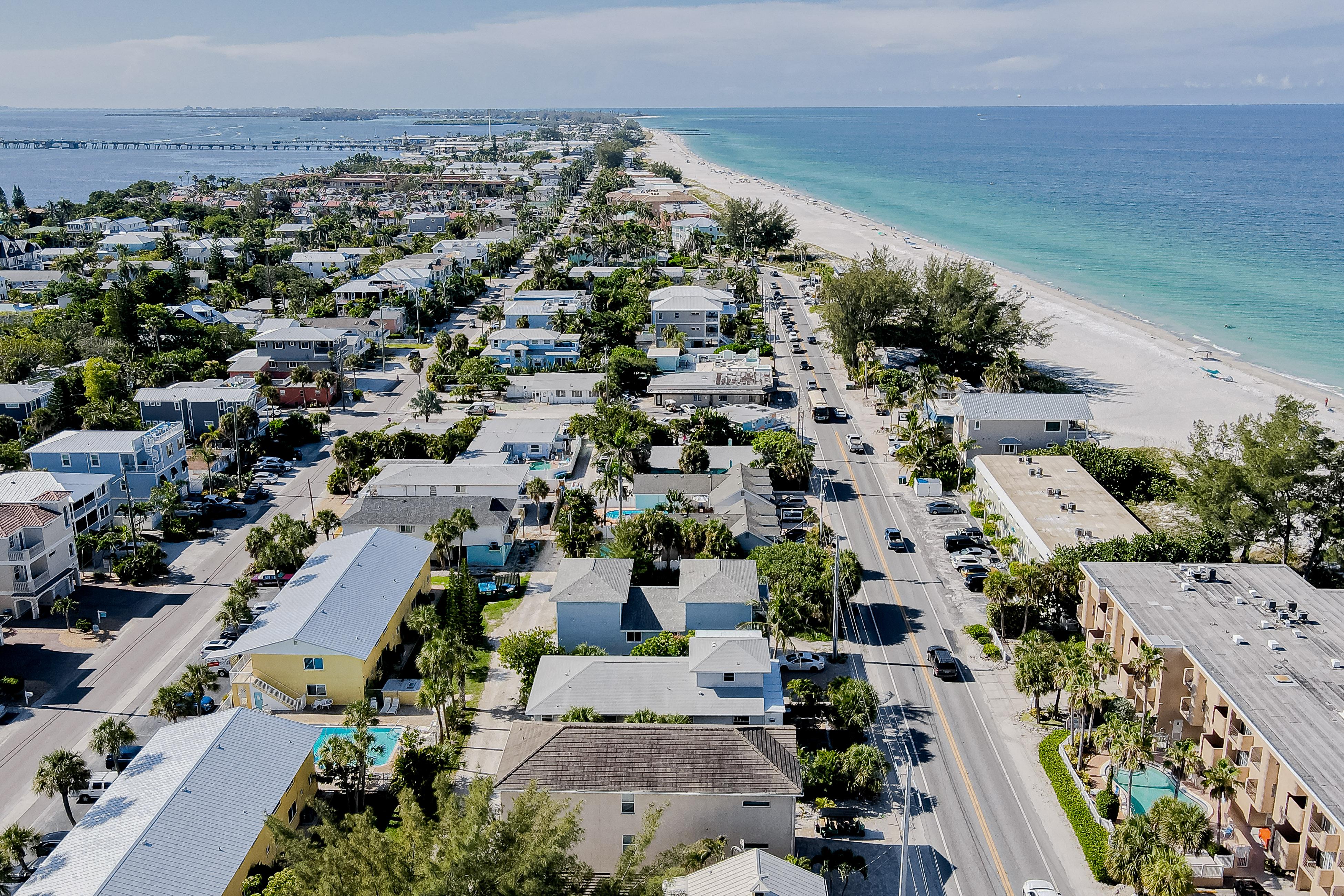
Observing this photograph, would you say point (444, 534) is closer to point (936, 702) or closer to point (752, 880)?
point (936, 702)

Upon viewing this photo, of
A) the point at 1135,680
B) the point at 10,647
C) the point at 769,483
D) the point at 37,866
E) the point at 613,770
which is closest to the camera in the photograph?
the point at 37,866

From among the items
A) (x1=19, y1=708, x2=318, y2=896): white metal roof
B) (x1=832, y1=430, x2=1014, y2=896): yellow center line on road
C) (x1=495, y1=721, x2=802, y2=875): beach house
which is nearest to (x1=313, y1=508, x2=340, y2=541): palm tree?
(x1=19, y1=708, x2=318, y2=896): white metal roof

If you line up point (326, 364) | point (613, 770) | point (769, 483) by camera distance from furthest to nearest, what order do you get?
1. point (326, 364)
2. point (769, 483)
3. point (613, 770)

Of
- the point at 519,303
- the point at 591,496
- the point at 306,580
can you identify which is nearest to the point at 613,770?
the point at 306,580

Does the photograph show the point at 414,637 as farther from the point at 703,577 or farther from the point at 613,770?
the point at 613,770

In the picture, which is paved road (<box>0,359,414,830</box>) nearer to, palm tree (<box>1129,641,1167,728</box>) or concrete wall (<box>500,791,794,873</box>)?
concrete wall (<box>500,791,794,873</box>)

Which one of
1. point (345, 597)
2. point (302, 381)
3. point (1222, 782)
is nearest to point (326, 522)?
point (345, 597)
